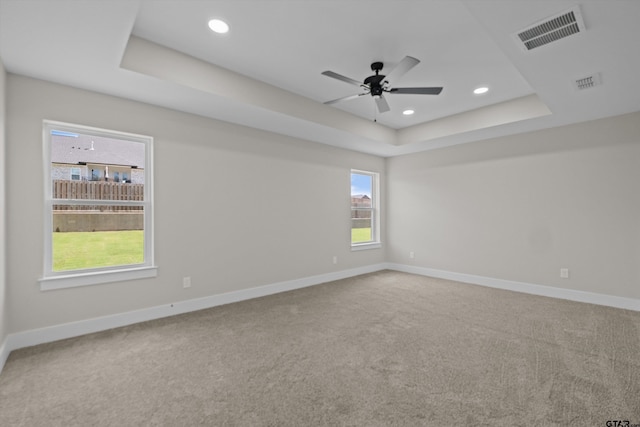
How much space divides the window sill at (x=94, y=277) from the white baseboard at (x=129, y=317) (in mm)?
378

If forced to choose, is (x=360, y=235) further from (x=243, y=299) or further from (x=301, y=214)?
(x=243, y=299)

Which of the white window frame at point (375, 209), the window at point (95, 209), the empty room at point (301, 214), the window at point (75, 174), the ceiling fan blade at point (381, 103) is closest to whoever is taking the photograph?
the empty room at point (301, 214)

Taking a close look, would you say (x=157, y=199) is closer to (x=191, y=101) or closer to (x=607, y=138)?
(x=191, y=101)

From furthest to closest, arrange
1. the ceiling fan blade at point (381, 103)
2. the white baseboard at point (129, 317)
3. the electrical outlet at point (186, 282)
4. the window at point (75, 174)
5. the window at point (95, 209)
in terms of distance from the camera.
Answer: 1. the electrical outlet at point (186, 282)
2. the ceiling fan blade at point (381, 103)
3. the window at point (75, 174)
4. the window at point (95, 209)
5. the white baseboard at point (129, 317)

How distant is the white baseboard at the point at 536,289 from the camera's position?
3.75m

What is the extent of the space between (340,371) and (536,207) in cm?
410

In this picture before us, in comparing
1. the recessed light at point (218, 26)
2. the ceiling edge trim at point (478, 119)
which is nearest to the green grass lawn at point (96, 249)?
the recessed light at point (218, 26)

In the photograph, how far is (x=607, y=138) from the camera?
3.86 metres

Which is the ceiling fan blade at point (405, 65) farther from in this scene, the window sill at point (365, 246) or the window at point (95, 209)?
the window sill at point (365, 246)

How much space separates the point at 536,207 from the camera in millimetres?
4430

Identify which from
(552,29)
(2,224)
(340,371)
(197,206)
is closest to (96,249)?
(2,224)

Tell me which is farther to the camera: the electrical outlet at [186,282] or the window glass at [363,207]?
the window glass at [363,207]

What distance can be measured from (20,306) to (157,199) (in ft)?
5.01

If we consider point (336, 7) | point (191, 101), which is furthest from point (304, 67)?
point (191, 101)
